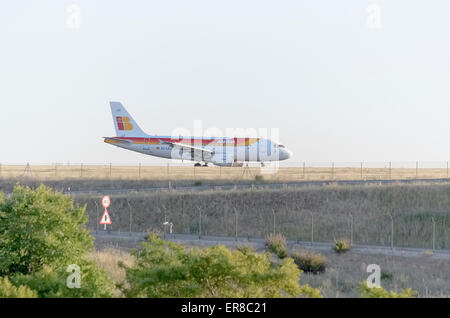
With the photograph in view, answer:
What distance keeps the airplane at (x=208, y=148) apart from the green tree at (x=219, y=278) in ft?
168

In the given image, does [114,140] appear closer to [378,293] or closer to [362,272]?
[362,272]

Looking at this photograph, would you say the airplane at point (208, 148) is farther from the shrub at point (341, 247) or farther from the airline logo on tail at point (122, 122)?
the shrub at point (341, 247)

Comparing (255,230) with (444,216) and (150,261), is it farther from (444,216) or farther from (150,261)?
(150,261)

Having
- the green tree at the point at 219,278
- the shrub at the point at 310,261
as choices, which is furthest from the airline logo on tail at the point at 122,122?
the green tree at the point at 219,278

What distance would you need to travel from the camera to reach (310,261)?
3269 cm

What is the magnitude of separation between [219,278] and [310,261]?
55.9ft

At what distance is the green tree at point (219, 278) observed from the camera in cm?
1548

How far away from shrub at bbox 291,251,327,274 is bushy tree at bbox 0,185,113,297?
40.3 feet

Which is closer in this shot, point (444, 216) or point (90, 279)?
point (90, 279)

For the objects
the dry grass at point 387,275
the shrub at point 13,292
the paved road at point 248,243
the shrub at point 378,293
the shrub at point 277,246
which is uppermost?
the shrub at point 378,293

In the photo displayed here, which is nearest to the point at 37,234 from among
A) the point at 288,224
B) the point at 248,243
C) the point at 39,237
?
the point at 39,237
